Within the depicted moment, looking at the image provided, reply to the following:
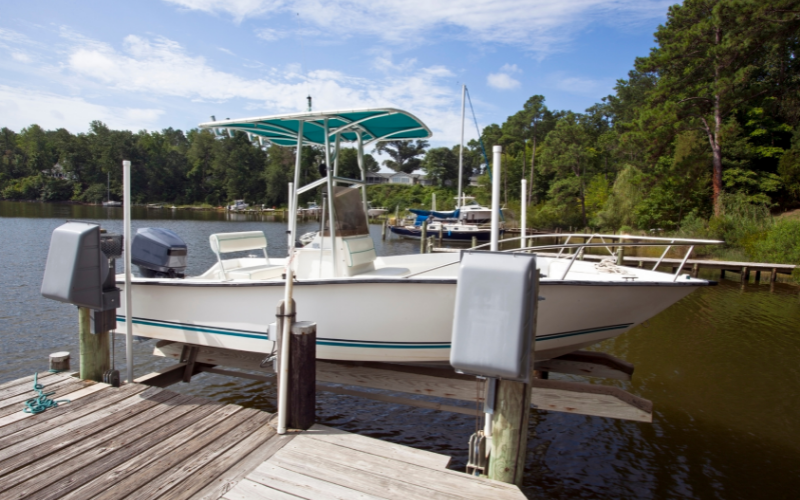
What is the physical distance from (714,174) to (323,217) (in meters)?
27.5

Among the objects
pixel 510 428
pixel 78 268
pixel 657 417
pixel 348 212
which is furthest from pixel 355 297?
pixel 657 417

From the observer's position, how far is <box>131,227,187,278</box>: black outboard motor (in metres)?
5.71

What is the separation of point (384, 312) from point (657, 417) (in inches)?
157

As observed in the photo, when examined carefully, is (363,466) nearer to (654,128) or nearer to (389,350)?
(389,350)

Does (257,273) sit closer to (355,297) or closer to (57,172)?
(355,297)

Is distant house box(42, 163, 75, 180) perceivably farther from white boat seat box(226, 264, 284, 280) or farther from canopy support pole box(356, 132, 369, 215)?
canopy support pole box(356, 132, 369, 215)

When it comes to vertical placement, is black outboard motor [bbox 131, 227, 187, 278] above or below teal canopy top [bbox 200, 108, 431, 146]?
below

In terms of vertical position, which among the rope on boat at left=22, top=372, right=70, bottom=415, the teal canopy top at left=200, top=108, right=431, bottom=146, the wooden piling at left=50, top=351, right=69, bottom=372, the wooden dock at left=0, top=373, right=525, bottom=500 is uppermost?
the teal canopy top at left=200, top=108, right=431, bottom=146

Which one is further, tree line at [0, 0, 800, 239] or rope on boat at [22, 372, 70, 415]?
tree line at [0, 0, 800, 239]

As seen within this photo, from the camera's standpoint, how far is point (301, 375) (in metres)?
3.69

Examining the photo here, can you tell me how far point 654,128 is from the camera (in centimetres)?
2511

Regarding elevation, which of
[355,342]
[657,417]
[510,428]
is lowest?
[657,417]

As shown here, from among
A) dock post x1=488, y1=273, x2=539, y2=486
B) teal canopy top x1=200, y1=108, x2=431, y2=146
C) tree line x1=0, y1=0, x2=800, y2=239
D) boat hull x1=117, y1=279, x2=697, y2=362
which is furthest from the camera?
tree line x1=0, y1=0, x2=800, y2=239

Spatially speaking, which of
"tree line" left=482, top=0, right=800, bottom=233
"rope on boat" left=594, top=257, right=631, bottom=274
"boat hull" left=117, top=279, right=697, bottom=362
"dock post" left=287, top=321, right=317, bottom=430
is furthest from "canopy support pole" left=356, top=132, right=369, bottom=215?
"tree line" left=482, top=0, right=800, bottom=233
